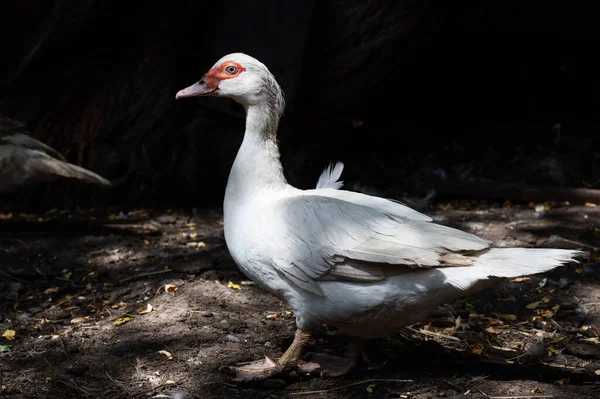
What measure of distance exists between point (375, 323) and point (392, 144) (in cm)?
433

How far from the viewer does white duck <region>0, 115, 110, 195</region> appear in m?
5.22

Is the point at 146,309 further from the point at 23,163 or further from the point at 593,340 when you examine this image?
the point at 593,340

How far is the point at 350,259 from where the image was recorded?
3006 mm

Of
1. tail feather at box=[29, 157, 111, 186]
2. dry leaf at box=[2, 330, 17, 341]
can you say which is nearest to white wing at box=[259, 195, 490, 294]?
dry leaf at box=[2, 330, 17, 341]

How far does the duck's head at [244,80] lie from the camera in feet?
11.2

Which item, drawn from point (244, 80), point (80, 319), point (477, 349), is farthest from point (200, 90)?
point (477, 349)

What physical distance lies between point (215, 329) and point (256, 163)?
0.93 m

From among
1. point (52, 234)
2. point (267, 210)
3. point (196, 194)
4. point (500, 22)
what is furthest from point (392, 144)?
point (267, 210)

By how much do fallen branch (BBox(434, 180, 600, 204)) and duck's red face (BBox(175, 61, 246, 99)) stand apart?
3259 millimetres

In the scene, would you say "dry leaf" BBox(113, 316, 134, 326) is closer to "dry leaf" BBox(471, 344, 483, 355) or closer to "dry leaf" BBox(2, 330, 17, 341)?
"dry leaf" BBox(2, 330, 17, 341)

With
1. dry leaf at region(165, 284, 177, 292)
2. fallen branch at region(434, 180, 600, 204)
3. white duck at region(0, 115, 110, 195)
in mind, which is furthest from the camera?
fallen branch at region(434, 180, 600, 204)

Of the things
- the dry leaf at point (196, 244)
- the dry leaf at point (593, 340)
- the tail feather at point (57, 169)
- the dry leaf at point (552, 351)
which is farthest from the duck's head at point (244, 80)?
the tail feather at point (57, 169)

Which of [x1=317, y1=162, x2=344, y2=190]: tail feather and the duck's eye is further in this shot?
[x1=317, y1=162, x2=344, y2=190]: tail feather

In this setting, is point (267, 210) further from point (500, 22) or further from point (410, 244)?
point (500, 22)
